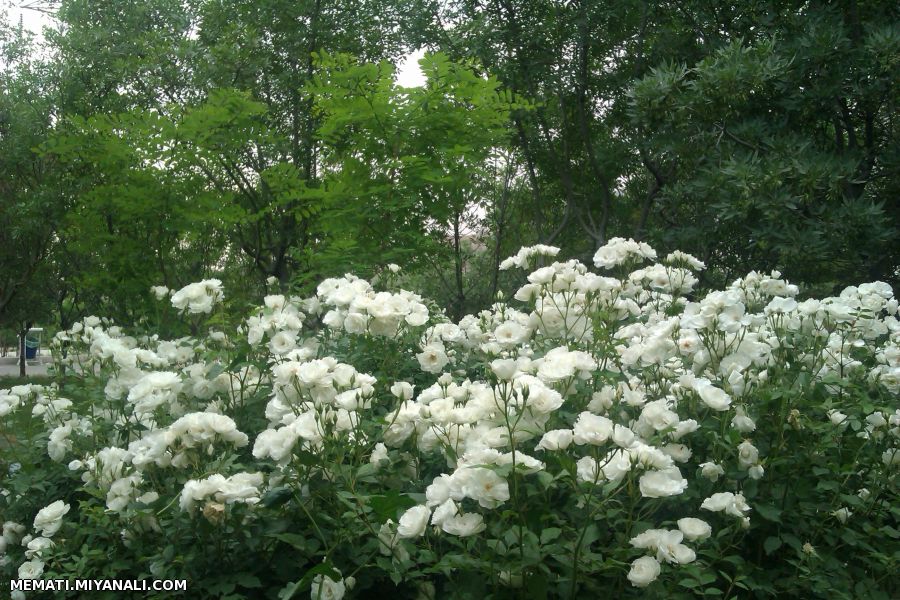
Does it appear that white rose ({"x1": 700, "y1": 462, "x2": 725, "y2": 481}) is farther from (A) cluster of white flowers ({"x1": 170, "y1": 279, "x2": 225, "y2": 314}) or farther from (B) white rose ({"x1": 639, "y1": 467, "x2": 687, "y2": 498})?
(A) cluster of white flowers ({"x1": 170, "y1": 279, "x2": 225, "y2": 314})

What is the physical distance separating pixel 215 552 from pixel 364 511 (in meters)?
0.50

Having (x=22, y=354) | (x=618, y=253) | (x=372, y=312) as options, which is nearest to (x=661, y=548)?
(x=372, y=312)

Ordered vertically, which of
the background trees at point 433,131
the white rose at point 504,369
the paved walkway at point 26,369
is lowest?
the paved walkway at point 26,369

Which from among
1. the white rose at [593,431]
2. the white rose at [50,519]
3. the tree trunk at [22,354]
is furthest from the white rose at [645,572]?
the tree trunk at [22,354]

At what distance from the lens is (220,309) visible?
10.7 feet

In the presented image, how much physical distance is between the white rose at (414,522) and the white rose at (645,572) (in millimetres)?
481

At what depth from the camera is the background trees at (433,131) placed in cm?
606

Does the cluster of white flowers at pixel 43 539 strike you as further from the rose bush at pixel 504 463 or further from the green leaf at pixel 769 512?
the green leaf at pixel 769 512

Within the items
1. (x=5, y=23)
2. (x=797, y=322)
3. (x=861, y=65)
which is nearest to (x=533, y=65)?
(x=861, y=65)

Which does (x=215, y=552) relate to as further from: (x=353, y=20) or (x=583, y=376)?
(x=353, y=20)

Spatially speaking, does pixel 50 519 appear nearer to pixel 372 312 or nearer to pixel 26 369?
pixel 372 312

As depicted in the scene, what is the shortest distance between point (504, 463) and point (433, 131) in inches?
181

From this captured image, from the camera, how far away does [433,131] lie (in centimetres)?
602

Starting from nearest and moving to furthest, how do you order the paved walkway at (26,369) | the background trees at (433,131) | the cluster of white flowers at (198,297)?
the cluster of white flowers at (198,297)
the background trees at (433,131)
the paved walkway at (26,369)
